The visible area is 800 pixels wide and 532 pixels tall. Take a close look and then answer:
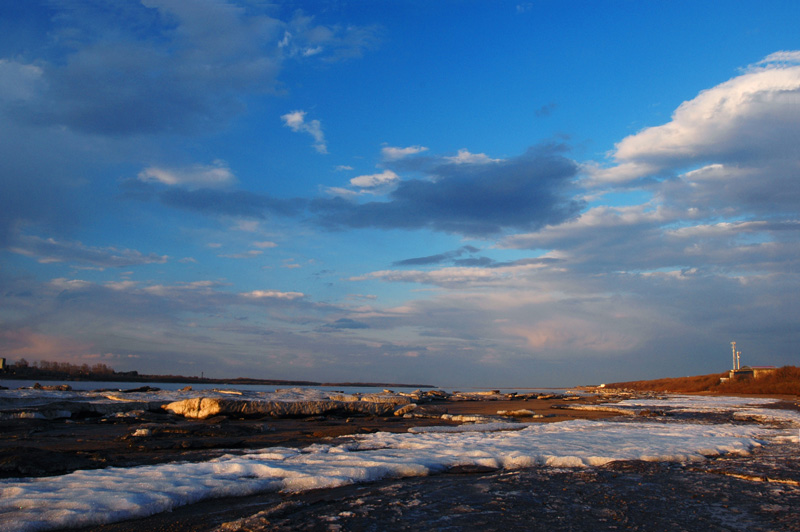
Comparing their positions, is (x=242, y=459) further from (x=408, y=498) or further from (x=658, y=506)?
(x=658, y=506)

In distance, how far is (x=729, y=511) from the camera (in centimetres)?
450

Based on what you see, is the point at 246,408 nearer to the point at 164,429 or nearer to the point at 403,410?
the point at 164,429

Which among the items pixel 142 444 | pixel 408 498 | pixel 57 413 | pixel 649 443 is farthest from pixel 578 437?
pixel 57 413

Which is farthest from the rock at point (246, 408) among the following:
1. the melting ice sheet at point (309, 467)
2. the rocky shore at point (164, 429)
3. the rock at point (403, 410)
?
the melting ice sheet at point (309, 467)

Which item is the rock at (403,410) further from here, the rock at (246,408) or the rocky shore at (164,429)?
the rock at (246,408)

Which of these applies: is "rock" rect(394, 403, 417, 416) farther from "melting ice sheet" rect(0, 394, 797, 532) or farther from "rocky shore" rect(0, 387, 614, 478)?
"melting ice sheet" rect(0, 394, 797, 532)

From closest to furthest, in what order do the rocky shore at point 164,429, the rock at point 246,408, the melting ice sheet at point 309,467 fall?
the melting ice sheet at point 309,467
the rocky shore at point 164,429
the rock at point 246,408

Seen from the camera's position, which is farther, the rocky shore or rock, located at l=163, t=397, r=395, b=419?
rock, located at l=163, t=397, r=395, b=419

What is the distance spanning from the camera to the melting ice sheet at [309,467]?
14.1ft

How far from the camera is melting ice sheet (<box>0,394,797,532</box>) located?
4297 mm

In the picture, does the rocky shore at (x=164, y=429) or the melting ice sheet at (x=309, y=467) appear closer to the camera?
the melting ice sheet at (x=309, y=467)

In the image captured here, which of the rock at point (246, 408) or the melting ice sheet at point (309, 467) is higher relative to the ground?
the melting ice sheet at point (309, 467)

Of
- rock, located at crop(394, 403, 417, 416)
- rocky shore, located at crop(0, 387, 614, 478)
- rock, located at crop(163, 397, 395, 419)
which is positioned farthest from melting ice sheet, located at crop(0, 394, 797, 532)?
rock, located at crop(394, 403, 417, 416)

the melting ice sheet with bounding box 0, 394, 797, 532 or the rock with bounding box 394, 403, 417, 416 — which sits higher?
the melting ice sheet with bounding box 0, 394, 797, 532
